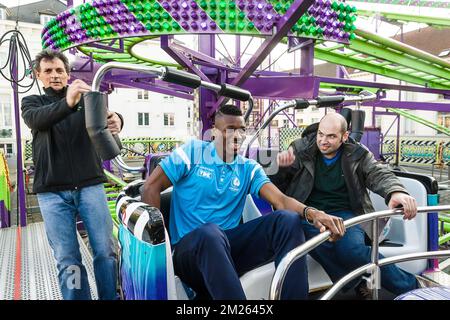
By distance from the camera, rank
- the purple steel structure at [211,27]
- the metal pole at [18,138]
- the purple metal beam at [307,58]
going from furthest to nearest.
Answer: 1. the metal pole at [18,138]
2. the purple metal beam at [307,58]
3. the purple steel structure at [211,27]

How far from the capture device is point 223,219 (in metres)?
1.68

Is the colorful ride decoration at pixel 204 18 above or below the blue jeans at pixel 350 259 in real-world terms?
above

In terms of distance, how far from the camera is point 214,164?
1.72 meters

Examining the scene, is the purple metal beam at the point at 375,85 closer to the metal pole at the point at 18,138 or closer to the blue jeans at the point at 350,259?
the blue jeans at the point at 350,259

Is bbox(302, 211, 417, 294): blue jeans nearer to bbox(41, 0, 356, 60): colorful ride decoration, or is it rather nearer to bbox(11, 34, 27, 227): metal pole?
bbox(41, 0, 356, 60): colorful ride decoration

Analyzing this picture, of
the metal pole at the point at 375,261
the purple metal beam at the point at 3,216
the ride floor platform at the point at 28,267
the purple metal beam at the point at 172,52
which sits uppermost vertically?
→ the purple metal beam at the point at 172,52

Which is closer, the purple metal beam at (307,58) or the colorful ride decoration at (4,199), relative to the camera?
the purple metal beam at (307,58)

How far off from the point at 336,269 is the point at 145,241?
1079mm

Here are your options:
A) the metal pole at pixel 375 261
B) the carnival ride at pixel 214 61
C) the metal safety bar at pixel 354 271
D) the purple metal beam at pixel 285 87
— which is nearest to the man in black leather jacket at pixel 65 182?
the carnival ride at pixel 214 61

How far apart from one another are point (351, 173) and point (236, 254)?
862 mm

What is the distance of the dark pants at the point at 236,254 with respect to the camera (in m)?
1.29

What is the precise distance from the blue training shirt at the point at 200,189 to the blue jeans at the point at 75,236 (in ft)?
1.12

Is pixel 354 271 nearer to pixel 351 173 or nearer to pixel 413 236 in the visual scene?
pixel 351 173

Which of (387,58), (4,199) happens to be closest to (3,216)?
(4,199)
